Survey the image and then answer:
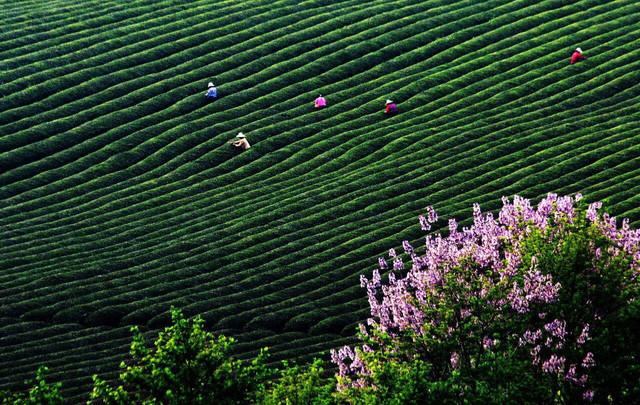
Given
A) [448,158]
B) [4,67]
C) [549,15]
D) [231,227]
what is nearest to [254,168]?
[231,227]

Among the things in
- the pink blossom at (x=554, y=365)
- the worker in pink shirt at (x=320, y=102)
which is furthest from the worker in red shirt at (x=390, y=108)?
the pink blossom at (x=554, y=365)

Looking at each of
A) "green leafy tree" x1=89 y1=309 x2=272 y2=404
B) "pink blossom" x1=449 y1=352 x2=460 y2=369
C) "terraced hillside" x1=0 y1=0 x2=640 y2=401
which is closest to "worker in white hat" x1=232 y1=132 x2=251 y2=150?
"terraced hillside" x1=0 y1=0 x2=640 y2=401

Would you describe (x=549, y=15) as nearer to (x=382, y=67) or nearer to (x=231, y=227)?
(x=382, y=67)

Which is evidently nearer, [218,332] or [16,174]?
[218,332]

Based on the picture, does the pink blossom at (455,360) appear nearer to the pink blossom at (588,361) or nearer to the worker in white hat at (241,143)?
the pink blossom at (588,361)

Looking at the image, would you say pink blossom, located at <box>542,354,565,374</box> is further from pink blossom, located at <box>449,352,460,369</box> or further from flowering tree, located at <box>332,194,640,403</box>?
pink blossom, located at <box>449,352,460,369</box>

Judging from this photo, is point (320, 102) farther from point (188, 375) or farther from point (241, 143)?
point (188, 375)

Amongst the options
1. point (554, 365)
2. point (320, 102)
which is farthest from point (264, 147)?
point (554, 365)
